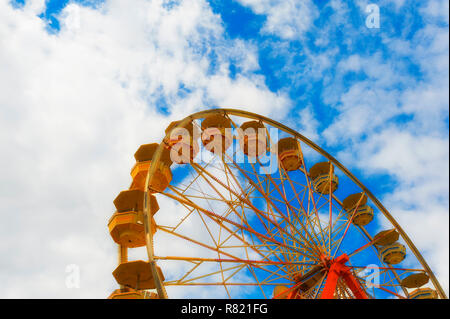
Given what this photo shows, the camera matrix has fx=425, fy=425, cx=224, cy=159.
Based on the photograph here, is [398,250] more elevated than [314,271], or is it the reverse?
[398,250]

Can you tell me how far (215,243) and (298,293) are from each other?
3841mm

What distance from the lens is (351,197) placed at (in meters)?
19.6

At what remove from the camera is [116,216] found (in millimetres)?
14711

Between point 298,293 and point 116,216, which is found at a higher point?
point 116,216

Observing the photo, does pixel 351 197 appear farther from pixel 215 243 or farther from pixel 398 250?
pixel 215 243
